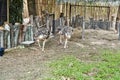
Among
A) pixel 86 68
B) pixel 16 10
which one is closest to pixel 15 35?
pixel 16 10

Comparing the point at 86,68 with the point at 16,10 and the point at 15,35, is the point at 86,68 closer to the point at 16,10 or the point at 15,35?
the point at 15,35

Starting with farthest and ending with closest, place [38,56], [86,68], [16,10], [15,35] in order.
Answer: [16,10] < [15,35] < [38,56] < [86,68]

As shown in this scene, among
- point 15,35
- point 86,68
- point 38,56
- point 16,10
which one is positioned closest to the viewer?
point 86,68

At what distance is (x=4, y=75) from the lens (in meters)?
7.29

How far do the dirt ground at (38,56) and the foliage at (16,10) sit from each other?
1.55 m

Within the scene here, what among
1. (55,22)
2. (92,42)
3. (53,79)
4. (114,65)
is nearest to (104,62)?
(114,65)

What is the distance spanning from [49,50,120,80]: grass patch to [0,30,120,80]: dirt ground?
27 cm

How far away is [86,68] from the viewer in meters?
7.98

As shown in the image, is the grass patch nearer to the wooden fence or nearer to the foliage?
the wooden fence

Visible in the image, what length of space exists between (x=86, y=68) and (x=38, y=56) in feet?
6.72

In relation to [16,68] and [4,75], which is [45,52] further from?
[4,75]

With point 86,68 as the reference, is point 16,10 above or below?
above

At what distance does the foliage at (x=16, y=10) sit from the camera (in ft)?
40.2

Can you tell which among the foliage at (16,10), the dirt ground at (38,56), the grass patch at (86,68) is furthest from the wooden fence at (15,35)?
the grass patch at (86,68)
